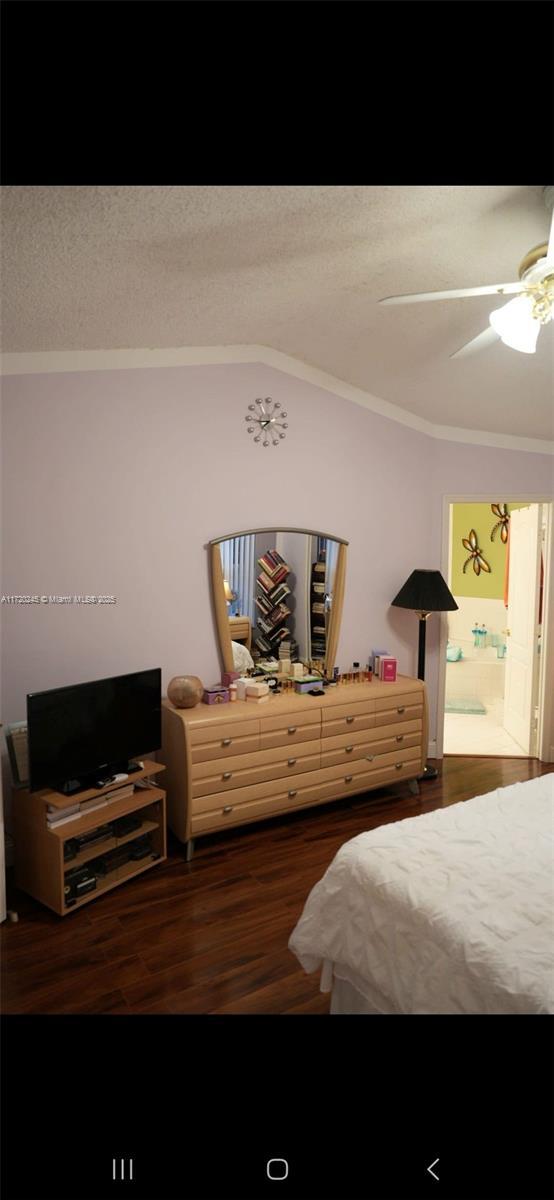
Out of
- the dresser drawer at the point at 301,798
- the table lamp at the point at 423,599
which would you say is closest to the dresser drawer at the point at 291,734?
the dresser drawer at the point at 301,798

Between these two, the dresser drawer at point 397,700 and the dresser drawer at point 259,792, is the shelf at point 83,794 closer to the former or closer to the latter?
the dresser drawer at point 259,792

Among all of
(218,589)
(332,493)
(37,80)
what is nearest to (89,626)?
(218,589)

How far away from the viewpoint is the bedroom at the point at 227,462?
6.84 ft

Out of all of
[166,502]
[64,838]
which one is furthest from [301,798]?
[166,502]

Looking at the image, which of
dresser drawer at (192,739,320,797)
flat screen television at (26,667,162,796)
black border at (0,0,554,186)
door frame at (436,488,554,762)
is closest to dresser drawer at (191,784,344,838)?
dresser drawer at (192,739,320,797)

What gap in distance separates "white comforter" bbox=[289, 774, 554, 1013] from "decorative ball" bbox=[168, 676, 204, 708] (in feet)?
4.64

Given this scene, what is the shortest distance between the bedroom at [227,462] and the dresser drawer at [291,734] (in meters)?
0.07

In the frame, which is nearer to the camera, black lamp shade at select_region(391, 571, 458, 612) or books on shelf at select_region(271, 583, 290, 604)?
books on shelf at select_region(271, 583, 290, 604)

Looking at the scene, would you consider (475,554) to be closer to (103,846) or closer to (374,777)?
(374,777)

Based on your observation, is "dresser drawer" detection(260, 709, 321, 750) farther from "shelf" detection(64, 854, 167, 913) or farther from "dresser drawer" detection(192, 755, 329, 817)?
"shelf" detection(64, 854, 167, 913)

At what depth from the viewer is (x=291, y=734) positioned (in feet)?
11.4

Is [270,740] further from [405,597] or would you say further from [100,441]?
[100,441]

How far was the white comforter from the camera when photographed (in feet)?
4.97
